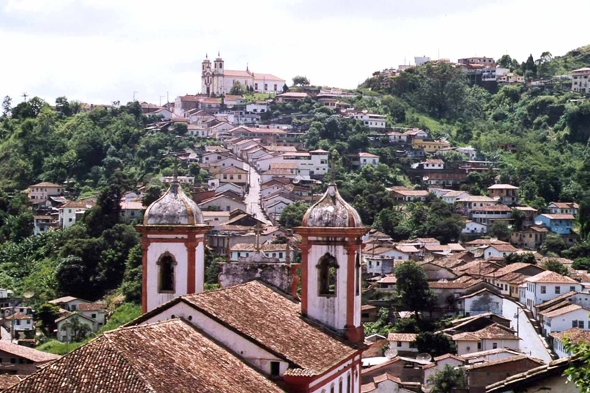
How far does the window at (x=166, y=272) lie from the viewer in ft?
75.6

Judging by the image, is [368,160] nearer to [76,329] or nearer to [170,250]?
[76,329]

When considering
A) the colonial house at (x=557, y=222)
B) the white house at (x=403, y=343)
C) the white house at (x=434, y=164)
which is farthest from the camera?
the white house at (x=434, y=164)

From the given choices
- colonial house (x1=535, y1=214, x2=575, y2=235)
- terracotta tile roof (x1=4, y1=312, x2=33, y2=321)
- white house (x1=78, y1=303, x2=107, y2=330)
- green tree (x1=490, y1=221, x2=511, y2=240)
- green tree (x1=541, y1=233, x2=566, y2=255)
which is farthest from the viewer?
colonial house (x1=535, y1=214, x2=575, y2=235)

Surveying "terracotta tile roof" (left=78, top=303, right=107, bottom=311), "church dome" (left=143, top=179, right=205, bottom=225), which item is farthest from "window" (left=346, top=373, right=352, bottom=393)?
"terracotta tile roof" (left=78, top=303, right=107, bottom=311)

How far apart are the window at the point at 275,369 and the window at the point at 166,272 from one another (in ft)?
17.4

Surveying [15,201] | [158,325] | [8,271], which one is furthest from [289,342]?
[15,201]

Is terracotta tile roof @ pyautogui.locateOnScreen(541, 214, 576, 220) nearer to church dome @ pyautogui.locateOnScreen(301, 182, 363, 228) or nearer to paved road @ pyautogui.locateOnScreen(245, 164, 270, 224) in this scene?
paved road @ pyautogui.locateOnScreen(245, 164, 270, 224)

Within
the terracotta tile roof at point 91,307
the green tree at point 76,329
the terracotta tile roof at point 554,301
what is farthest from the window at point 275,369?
the terracotta tile roof at point 91,307

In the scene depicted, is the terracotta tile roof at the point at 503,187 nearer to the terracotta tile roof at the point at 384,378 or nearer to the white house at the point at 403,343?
the white house at the point at 403,343

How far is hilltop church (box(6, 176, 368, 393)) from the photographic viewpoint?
14.4 metres

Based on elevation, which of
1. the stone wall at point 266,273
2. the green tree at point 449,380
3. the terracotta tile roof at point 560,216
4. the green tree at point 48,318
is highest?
the stone wall at point 266,273

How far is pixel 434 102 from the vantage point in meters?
123

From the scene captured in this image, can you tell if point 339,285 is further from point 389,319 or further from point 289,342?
point 389,319

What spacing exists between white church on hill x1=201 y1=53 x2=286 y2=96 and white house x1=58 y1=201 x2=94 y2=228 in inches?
1974
